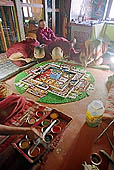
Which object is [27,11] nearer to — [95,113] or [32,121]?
[32,121]

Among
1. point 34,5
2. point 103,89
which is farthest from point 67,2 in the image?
point 103,89

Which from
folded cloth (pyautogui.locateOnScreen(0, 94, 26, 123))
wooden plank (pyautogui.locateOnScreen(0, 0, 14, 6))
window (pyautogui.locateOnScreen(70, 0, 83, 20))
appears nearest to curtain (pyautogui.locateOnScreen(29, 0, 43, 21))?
wooden plank (pyautogui.locateOnScreen(0, 0, 14, 6))

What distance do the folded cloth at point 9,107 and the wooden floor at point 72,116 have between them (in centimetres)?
32

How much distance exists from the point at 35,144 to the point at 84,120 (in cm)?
52

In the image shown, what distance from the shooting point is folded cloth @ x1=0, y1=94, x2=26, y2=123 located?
97 cm

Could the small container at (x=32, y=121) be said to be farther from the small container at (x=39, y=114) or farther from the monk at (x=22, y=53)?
the monk at (x=22, y=53)

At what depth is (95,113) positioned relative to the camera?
952mm

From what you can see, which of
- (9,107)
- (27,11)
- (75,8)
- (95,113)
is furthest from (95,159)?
(75,8)

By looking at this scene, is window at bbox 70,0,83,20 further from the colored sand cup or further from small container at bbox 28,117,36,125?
the colored sand cup

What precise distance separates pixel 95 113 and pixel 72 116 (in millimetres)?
274

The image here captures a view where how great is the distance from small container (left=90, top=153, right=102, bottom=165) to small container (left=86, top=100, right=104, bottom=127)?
0.85 feet

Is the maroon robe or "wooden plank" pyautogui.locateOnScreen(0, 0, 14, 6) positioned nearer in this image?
"wooden plank" pyautogui.locateOnScreen(0, 0, 14, 6)

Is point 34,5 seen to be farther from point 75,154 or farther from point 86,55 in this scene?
point 75,154

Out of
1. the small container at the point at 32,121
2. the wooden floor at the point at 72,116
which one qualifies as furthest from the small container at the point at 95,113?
the small container at the point at 32,121
